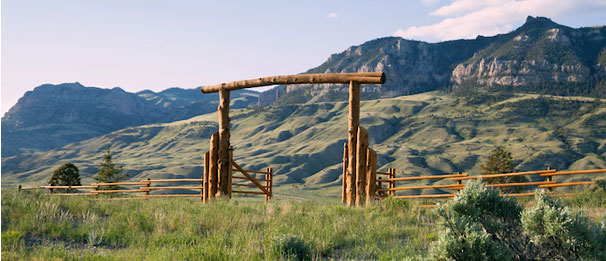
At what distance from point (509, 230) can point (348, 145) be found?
807cm

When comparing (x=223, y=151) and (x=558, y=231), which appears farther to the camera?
(x=223, y=151)

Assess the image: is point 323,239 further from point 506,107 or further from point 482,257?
point 506,107

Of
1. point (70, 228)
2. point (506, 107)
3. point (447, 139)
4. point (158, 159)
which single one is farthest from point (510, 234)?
point (506, 107)

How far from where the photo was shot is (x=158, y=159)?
178375 millimetres

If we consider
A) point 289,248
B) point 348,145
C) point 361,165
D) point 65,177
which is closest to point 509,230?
point 289,248

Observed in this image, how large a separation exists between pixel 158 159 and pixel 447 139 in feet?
380

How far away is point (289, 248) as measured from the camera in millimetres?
5691

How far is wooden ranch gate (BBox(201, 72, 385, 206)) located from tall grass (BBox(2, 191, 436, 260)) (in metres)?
2.03

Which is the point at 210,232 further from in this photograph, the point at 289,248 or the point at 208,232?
the point at 289,248

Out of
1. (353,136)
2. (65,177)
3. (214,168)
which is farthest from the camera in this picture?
(65,177)

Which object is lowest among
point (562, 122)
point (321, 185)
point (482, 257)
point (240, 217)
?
point (321, 185)

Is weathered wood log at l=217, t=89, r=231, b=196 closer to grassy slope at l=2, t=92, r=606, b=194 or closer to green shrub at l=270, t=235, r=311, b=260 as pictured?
green shrub at l=270, t=235, r=311, b=260

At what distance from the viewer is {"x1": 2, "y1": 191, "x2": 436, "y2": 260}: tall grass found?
579 centimetres

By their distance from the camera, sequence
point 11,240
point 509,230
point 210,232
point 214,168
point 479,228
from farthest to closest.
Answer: point 214,168, point 210,232, point 11,240, point 509,230, point 479,228
